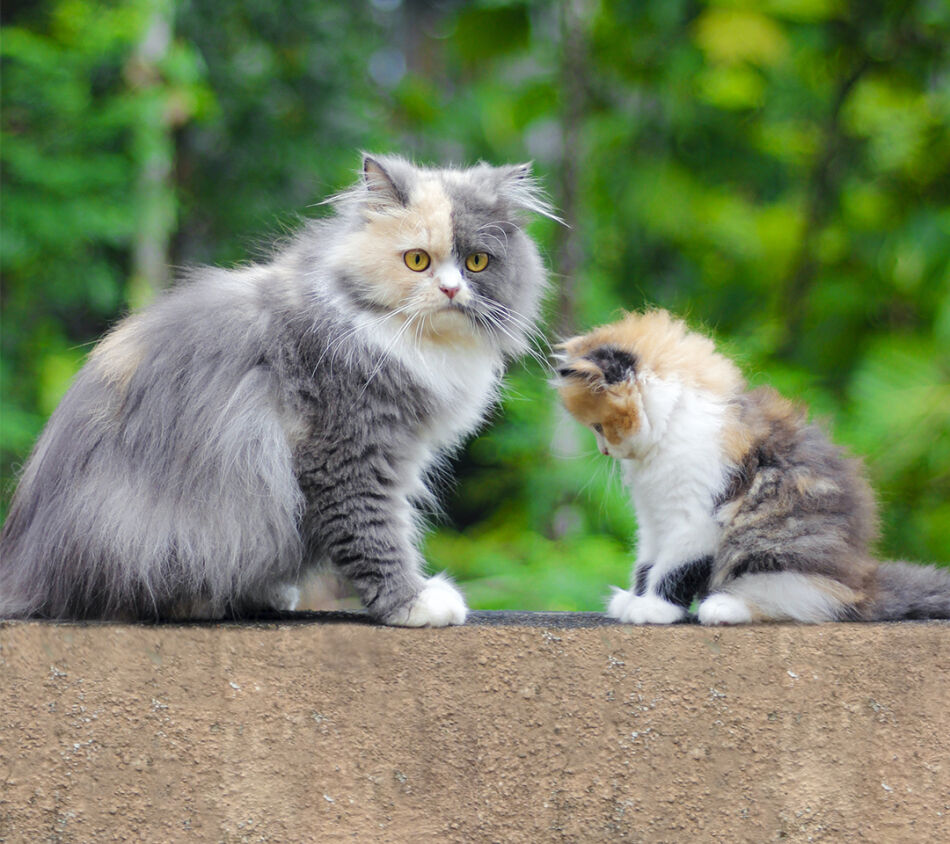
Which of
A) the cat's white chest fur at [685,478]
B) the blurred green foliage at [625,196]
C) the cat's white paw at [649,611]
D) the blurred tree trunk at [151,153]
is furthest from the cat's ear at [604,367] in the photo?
the blurred tree trunk at [151,153]

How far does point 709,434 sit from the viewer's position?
7.96 feet

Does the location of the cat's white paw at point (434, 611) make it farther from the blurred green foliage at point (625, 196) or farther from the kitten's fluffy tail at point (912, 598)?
the blurred green foliage at point (625, 196)

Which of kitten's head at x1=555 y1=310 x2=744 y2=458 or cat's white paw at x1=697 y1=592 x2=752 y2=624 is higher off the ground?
kitten's head at x1=555 y1=310 x2=744 y2=458

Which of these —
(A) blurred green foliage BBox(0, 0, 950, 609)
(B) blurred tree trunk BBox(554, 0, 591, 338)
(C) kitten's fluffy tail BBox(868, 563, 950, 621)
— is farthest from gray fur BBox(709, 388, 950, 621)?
(B) blurred tree trunk BBox(554, 0, 591, 338)

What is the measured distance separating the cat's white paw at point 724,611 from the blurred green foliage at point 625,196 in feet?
5.23

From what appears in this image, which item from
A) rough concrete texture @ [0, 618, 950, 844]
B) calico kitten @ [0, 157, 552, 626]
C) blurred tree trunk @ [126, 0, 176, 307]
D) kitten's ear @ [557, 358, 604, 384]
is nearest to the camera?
rough concrete texture @ [0, 618, 950, 844]

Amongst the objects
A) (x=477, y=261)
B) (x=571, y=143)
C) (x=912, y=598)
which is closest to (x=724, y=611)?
(x=912, y=598)

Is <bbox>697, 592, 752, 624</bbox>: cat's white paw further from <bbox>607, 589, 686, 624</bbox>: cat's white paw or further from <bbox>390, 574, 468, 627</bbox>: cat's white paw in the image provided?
<bbox>390, 574, 468, 627</bbox>: cat's white paw

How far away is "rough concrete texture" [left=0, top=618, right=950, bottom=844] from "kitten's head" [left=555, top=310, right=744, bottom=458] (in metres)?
0.50

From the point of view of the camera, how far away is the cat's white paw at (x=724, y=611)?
2.35 meters

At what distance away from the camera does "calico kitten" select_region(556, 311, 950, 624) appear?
2357mm

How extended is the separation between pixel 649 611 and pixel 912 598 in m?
0.68

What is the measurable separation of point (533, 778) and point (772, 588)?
0.71 metres

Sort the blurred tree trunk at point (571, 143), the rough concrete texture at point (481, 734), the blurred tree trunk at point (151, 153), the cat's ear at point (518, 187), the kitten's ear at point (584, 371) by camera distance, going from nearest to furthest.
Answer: the rough concrete texture at point (481, 734), the kitten's ear at point (584, 371), the cat's ear at point (518, 187), the blurred tree trunk at point (571, 143), the blurred tree trunk at point (151, 153)
